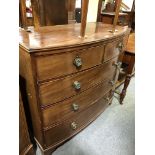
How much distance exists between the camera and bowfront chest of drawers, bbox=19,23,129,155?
82 cm

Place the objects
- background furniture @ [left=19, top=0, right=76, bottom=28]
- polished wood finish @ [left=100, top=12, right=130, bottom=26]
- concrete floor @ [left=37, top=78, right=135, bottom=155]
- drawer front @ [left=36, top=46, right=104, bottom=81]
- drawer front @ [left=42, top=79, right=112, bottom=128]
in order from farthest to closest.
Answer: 1. polished wood finish @ [left=100, top=12, right=130, bottom=26]
2. concrete floor @ [left=37, top=78, right=135, bottom=155]
3. background furniture @ [left=19, top=0, right=76, bottom=28]
4. drawer front @ [left=42, top=79, right=112, bottom=128]
5. drawer front @ [left=36, top=46, right=104, bottom=81]

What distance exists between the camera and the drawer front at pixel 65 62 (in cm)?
81

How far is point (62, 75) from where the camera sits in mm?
935

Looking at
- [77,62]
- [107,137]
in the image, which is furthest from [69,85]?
[107,137]

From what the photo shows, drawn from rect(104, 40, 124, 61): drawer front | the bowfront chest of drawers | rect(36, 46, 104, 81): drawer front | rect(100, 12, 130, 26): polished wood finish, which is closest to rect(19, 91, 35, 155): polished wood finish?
the bowfront chest of drawers

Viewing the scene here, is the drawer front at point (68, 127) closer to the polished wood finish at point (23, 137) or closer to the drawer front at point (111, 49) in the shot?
the polished wood finish at point (23, 137)

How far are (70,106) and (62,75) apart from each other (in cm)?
33

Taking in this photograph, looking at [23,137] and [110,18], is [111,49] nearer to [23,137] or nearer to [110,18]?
[23,137]

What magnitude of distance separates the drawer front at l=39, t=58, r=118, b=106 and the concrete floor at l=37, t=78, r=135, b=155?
64cm

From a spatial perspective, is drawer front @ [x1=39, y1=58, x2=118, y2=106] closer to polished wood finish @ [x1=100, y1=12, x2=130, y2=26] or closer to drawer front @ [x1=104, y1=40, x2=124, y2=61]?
drawer front @ [x1=104, y1=40, x2=124, y2=61]

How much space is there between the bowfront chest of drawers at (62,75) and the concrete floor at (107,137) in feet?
0.58

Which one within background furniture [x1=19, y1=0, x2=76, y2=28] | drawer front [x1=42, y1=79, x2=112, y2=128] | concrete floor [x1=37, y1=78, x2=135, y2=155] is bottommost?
concrete floor [x1=37, y1=78, x2=135, y2=155]
